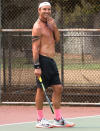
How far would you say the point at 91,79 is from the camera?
41.0 feet

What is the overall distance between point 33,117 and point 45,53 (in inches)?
63.1

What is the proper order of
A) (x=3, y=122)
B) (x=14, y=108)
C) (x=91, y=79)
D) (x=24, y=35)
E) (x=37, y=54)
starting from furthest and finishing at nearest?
(x=91, y=79) → (x=24, y=35) → (x=14, y=108) → (x=3, y=122) → (x=37, y=54)

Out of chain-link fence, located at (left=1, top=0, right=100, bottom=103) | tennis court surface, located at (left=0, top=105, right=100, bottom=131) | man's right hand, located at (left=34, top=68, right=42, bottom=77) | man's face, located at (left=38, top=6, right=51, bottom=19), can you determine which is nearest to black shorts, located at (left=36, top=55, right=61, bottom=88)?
man's right hand, located at (left=34, top=68, right=42, bottom=77)

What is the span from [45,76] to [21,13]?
3.88 meters

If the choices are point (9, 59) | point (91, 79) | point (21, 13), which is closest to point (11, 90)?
point (9, 59)

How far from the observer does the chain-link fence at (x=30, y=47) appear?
10.3 meters

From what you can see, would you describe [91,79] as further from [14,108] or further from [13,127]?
[13,127]

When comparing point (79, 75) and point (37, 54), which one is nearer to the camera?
point (37, 54)

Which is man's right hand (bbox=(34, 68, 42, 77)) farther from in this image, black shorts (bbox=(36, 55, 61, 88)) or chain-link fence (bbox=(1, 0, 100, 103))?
chain-link fence (bbox=(1, 0, 100, 103))

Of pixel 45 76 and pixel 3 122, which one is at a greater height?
pixel 45 76

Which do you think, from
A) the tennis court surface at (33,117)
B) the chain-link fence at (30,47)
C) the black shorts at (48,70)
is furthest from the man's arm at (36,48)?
the chain-link fence at (30,47)

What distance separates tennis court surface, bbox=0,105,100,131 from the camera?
7.07m

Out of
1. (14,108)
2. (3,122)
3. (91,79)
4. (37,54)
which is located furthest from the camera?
(91,79)

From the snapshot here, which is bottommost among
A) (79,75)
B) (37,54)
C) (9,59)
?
(79,75)
